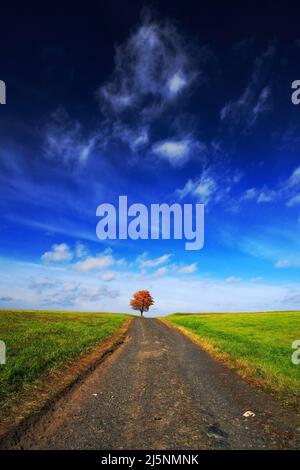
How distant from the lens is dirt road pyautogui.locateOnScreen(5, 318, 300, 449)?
22.0 feet

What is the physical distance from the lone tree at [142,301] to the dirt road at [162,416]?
374 feet

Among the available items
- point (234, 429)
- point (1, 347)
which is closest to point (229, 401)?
point (234, 429)

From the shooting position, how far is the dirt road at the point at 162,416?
6695 mm

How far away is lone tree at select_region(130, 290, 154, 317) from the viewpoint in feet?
413

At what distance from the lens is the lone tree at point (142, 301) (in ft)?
413

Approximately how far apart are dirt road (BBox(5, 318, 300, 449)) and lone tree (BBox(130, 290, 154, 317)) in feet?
374

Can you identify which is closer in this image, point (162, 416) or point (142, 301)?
point (162, 416)

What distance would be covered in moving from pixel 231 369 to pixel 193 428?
26.6 feet

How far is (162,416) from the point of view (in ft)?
26.9

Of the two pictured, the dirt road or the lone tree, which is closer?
the dirt road

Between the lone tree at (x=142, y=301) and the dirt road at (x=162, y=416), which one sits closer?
the dirt road at (x=162, y=416)

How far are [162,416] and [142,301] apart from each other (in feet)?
393
